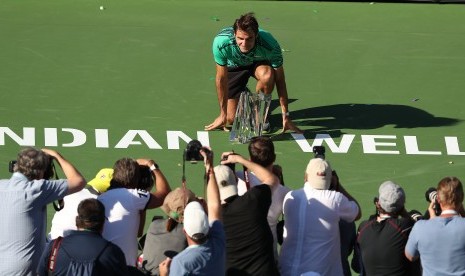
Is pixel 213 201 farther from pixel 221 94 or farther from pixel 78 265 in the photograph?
pixel 221 94

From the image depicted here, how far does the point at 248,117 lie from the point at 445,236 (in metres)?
5.03

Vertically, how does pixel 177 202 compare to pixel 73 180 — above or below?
below

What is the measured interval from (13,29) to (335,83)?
423cm

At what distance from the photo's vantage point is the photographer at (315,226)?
9602mm

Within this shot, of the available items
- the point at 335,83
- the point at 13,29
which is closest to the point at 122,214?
the point at 335,83

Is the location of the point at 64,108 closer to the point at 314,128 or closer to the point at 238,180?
the point at 314,128

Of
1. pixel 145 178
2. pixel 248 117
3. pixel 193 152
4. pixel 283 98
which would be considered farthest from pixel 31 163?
pixel 283 98

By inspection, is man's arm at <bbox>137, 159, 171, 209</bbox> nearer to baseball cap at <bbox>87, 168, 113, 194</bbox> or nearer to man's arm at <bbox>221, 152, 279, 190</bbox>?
baseball cap at <bbox>87, 168, 113, 194</bbox>

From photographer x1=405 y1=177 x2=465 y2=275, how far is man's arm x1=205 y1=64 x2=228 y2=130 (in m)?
5.04

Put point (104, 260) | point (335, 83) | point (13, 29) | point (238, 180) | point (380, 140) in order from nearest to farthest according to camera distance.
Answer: point (104, 260) → point (238, 180) → point (380, 140) → point (335, 83) → point (13, 29)

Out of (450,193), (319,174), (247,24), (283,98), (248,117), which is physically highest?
(247,24)

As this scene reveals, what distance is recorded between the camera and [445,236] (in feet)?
30.3

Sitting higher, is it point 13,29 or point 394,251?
point 13,29

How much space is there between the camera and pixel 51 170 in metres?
9.66
